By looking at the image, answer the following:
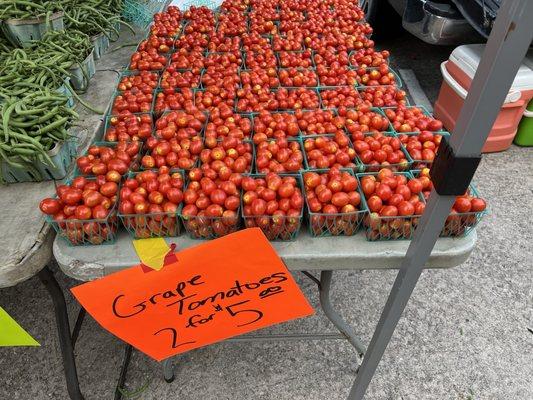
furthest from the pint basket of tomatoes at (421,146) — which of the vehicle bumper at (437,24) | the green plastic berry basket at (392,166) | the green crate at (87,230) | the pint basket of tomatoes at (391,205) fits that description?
the vehicle bumper at (437,24)

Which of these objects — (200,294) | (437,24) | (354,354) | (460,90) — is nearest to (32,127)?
(200,294)

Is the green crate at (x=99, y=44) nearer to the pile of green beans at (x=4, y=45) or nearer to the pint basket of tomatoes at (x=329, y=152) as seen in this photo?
the pile of green beans at (x=4, y=45)

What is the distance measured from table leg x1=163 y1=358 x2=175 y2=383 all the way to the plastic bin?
3164mm

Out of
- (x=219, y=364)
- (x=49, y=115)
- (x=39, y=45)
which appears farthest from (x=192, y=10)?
(x=219, y=364)

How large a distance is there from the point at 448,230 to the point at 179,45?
2.55m

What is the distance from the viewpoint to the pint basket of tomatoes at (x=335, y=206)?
166cm

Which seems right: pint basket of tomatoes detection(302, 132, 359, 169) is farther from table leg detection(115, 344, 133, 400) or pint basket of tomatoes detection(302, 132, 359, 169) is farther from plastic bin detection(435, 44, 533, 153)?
plastic bin detection(435, 44, 533, 153)

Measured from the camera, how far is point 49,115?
196 cm

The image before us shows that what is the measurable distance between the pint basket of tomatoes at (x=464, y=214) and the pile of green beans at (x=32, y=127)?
1.66 meters

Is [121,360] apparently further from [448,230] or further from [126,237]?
[448,230]

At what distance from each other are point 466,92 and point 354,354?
109 inches

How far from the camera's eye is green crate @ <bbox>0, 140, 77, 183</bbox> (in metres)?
1.91

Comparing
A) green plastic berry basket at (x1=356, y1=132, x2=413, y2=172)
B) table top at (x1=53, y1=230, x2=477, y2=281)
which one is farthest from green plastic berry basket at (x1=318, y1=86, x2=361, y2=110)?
table top at (x1=53, y1=230, x2=477, y2=281)

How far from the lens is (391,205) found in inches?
65.7
